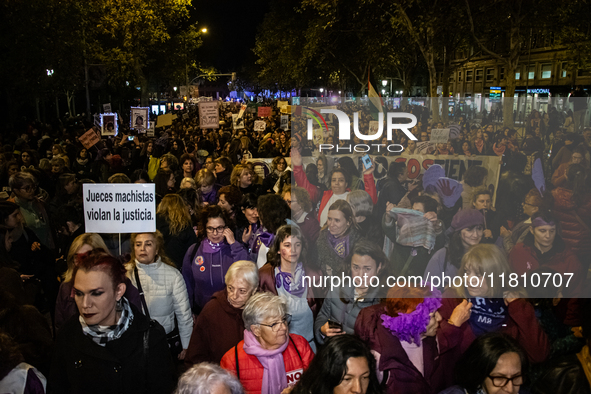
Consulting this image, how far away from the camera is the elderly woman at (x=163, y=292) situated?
4199 millimetres

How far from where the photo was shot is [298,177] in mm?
7770

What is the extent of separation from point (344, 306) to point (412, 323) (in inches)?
32.5

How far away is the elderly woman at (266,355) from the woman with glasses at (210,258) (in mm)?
1539

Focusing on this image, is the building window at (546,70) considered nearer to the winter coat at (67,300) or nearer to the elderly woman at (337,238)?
the elderly woman at (337,238)

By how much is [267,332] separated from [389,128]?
298 centimetres

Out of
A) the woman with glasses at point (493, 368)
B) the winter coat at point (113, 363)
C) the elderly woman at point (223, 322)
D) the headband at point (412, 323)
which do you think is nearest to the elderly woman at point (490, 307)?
the headband at point (412, 323)

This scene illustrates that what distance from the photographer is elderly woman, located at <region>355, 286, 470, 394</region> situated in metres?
3.10

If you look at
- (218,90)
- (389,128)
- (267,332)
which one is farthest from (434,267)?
(218,90)

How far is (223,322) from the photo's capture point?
370 centimetres

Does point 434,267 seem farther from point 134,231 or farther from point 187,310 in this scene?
point 134,231

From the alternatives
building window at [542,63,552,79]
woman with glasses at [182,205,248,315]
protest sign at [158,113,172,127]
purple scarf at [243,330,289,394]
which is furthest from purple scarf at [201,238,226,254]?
building window at [542,63,552,79]

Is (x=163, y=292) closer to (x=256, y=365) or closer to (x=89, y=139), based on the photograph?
(x=256, y=365)

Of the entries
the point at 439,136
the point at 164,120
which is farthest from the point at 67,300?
the point at 164,120

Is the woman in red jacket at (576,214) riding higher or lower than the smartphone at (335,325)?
higher
